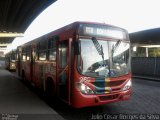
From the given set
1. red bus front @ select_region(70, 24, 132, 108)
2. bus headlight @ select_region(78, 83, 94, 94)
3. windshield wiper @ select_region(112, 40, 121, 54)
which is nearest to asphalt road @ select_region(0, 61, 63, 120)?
red bus front @ select_region(70, 24, 132, 108)

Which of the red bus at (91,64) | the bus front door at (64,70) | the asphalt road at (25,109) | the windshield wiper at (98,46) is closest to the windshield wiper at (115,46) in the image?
the red bus at (91,64)

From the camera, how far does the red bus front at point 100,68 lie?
793cm

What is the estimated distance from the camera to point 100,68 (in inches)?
323

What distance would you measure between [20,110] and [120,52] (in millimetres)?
3693

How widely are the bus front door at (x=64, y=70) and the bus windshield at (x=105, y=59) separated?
0.54m

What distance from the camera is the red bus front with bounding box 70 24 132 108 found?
7.93 m

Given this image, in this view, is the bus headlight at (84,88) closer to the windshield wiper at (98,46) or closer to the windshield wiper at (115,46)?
the windshield wiper at (98,46)

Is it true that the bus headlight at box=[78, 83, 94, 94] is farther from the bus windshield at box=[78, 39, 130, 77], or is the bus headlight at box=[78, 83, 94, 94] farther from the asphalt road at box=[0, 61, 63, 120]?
the asphalt road at box=[0, 61, 63, 120]

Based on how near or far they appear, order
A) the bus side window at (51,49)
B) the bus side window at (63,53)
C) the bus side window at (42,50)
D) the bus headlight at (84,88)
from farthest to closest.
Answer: the bus side window at (42,50) < the bus side window at (51,49) < the bus side window at (63,53) < the bus headlight at (84,88)

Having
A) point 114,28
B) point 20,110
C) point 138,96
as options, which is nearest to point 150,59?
point 138,96

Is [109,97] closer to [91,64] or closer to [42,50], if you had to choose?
[91,64]

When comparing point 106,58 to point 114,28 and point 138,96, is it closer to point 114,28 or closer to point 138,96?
point 114,28

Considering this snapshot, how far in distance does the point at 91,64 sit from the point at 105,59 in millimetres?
557

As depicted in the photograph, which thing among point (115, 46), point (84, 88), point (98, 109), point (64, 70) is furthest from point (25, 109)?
point (115, 46)
